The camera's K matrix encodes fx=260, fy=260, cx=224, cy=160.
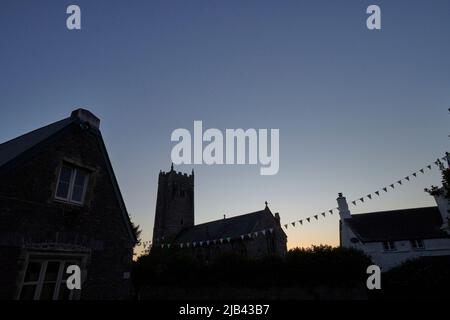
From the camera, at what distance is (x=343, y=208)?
32.1 metres

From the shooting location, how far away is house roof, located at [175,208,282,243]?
119ft

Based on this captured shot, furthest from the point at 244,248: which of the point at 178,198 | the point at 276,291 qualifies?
the point at 178,198

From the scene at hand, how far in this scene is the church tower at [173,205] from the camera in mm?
48438

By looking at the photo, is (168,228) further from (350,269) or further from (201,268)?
(350,269)

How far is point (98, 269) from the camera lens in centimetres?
974

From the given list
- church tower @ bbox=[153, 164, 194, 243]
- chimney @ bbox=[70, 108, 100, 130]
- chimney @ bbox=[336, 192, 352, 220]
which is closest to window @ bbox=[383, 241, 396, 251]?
chimney @ bbox=[336, 192, 352, 220]

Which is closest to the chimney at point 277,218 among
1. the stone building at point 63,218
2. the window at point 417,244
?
the window at point 417,244

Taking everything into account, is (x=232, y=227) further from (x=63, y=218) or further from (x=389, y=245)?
(x=63, y=218)

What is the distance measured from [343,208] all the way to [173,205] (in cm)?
3078

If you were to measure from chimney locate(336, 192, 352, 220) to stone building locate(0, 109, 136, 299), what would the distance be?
90.0 ft

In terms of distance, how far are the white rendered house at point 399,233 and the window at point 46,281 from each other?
2407 centimetres

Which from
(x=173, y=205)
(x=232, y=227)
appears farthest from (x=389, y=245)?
(x=173, y=205)
